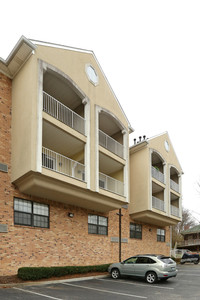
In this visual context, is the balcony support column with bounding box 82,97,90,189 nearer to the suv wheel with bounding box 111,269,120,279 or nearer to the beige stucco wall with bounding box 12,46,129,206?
the beige stucco wall with bounding box 12,46,129,206

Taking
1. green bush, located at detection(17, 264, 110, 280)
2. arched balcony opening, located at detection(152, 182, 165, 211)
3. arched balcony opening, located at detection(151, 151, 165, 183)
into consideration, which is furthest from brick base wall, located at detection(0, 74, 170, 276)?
arched balcony opening, located at detection(151, 151, 165, 183)

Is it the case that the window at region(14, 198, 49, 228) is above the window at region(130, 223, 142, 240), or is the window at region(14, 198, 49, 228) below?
above

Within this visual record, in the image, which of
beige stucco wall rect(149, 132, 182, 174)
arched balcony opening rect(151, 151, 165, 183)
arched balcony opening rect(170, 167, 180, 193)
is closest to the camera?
arched balcony opening rect(151, 151, 165, 183)

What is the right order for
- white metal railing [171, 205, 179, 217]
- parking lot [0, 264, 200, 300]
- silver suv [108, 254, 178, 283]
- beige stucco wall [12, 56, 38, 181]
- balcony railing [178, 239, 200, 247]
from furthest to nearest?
balcony railing [178, 239, 200, 247] < white metal railing [171, 205, 179, 217] < silver suv [108, 254, 178, 283] < beige stucco wall [12, 56, 38, 181] < parking lot [0, 264, 200, 300]

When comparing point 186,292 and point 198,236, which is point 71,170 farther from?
point 198,236

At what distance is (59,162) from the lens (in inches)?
731

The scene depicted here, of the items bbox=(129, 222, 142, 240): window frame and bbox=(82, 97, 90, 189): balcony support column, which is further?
bbox=(129, 222, 142, 240): window frame

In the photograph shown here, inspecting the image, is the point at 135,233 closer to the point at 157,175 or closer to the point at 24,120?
the point at 157,175

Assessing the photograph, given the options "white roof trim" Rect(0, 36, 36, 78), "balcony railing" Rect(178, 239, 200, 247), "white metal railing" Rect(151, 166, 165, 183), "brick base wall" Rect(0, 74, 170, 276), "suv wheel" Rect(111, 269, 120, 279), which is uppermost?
"white roof trim" Rect(0, 36, 36, 78)

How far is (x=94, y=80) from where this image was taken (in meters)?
19.6

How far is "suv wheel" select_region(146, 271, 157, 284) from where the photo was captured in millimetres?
15484

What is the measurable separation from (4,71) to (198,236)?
2053 inches

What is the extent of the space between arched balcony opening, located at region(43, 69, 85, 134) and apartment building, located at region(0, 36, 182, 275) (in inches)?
2.3

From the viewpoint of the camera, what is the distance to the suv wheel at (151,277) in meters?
15.5
